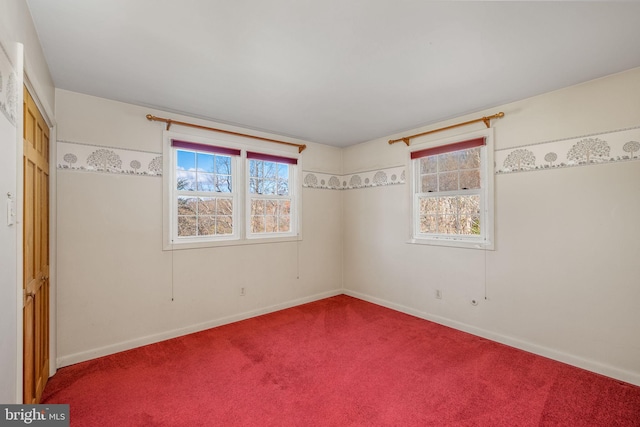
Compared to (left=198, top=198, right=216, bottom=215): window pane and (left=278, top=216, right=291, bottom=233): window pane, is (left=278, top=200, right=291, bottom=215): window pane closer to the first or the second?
(left=278, top=216, right=291, bottom=233): window pane

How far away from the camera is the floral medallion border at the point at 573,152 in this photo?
7.88ft

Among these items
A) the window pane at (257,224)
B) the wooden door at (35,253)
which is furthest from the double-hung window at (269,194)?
the wooden door at (35,253)

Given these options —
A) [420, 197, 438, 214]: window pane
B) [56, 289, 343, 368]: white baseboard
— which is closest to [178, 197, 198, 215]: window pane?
[56, 289, 343, 368]: white baseboard

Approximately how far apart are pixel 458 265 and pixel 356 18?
2860 mm

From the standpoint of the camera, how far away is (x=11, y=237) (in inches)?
52.6

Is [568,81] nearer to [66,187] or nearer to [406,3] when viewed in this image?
[406,3]

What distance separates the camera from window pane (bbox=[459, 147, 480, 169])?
11.0 ft

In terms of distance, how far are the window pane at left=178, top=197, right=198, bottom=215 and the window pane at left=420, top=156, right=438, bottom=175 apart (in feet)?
9.62

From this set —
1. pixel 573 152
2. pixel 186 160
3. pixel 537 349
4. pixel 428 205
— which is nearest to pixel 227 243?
pixel 186 160

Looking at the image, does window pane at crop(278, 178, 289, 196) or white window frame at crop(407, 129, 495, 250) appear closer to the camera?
white window frame at crop(407, 129, 495, 250)

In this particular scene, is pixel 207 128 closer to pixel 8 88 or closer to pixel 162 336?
pixel 8 88

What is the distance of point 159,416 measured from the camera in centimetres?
195

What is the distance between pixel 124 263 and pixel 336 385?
93.7 inches

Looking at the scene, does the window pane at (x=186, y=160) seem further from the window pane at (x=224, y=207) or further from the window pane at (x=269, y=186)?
the window pane at (x=269, y=186)
